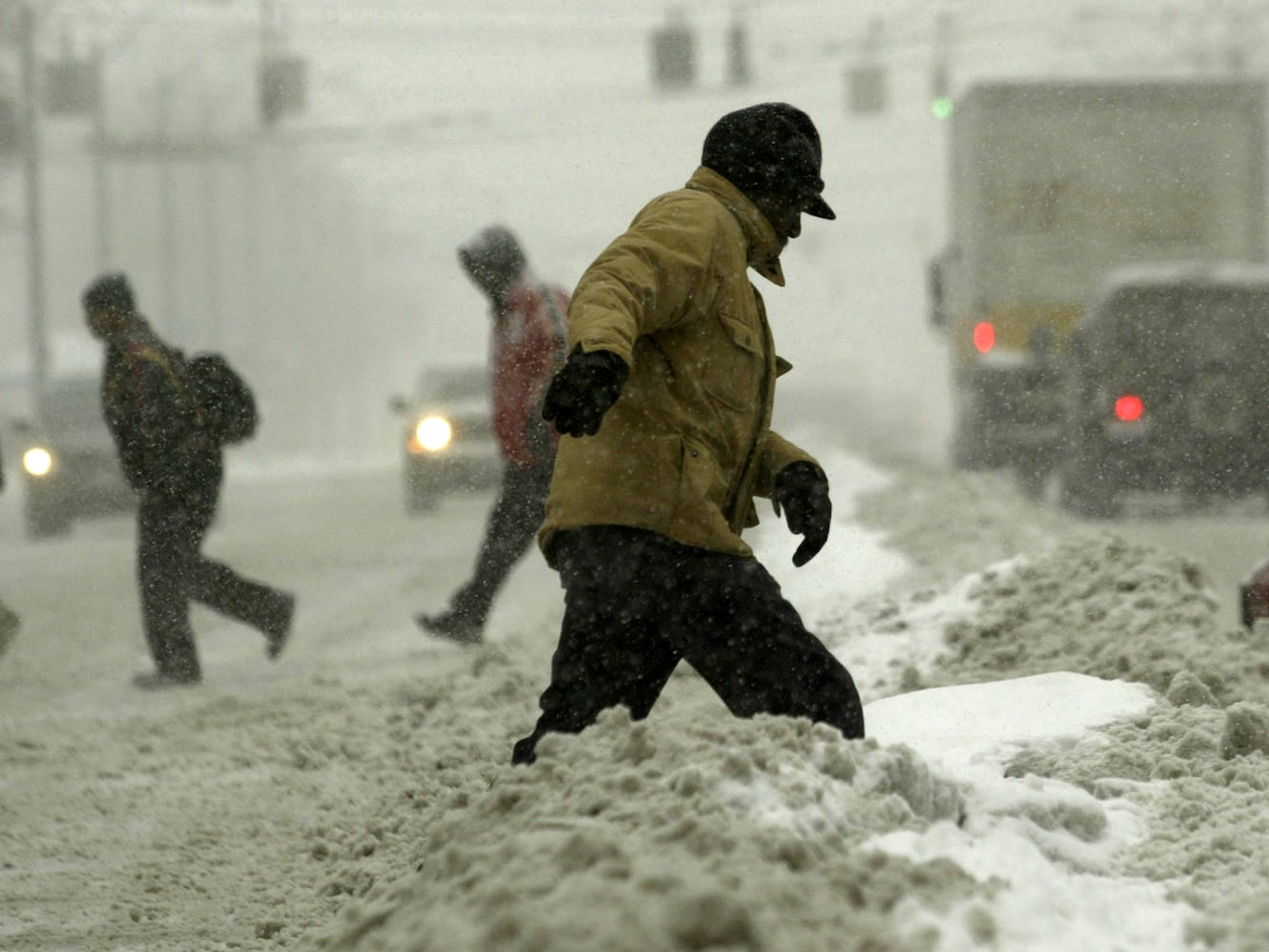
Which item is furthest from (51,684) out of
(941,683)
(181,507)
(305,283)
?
(305,283)

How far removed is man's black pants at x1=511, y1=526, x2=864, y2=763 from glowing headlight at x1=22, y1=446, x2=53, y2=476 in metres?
15.4

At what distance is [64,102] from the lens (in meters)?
26.9

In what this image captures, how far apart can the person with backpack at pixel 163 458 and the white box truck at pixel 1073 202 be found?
11725 millimetres

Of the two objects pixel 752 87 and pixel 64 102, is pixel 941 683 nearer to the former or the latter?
Answer: pixel 752 87

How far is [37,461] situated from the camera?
1858cm

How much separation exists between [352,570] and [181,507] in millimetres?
5854

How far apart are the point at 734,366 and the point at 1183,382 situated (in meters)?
11.7

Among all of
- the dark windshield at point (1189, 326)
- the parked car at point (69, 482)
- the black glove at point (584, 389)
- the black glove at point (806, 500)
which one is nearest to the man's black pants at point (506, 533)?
the black glove at point (806, 500)

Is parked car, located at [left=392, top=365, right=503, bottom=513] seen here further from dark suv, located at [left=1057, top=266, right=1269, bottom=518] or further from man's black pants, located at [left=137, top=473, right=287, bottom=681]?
man's black pants, located at [left=137, top=473, right=287, bottom=681]

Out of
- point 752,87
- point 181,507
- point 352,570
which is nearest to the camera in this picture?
point 181,507

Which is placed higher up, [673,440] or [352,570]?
[673,440]

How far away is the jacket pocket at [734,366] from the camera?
399cm

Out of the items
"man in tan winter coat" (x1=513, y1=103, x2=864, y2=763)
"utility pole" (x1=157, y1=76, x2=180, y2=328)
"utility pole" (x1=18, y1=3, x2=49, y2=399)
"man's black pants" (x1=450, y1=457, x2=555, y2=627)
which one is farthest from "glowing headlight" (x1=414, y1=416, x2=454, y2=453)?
"utility pole" (x1=157, y1=76, x2=180, y2=328)

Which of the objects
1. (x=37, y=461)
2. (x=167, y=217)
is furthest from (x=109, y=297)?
(x=167, y=217)
